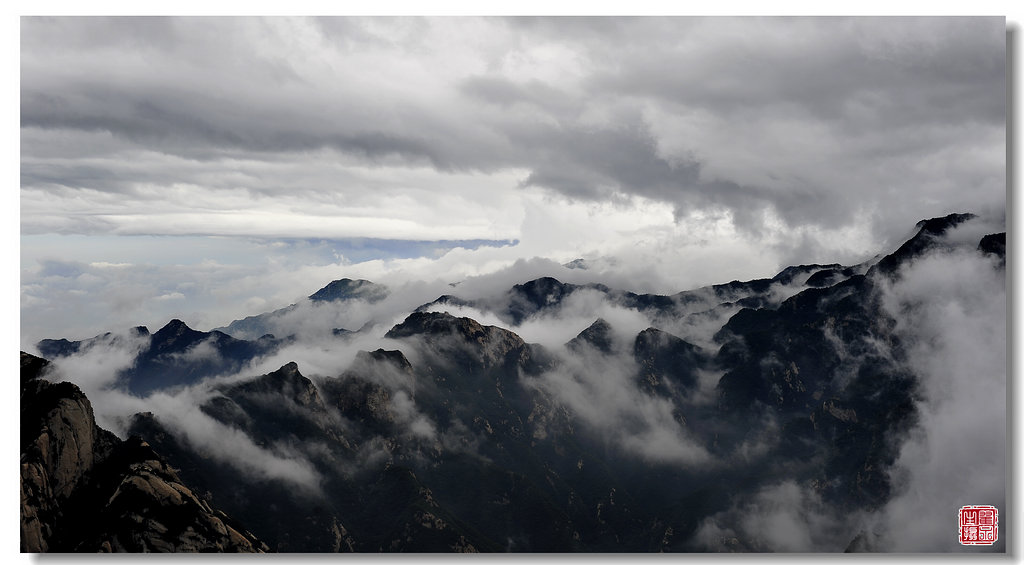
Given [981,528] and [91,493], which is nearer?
[981,528]

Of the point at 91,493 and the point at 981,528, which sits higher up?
the point at 981,528

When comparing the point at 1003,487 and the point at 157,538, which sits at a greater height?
the point at 1003,487

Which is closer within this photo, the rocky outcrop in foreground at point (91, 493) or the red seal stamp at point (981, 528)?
the red seal stamp at point (981, 528)

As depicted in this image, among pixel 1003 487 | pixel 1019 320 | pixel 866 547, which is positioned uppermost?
pixel 1019 320

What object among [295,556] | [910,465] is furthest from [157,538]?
[910,465]

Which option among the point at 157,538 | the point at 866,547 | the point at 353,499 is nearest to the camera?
the point at 157,538

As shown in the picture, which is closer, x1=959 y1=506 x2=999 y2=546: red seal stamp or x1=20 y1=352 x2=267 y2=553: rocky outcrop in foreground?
x1=959 y1=506 x2=999 y2=546: red seal stamp

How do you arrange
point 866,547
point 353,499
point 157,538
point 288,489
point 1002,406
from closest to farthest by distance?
point 1002,406
point 157,538
point 866,547
point 288,489
point 353,499

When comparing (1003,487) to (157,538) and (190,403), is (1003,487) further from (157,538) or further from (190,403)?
(190,403)
